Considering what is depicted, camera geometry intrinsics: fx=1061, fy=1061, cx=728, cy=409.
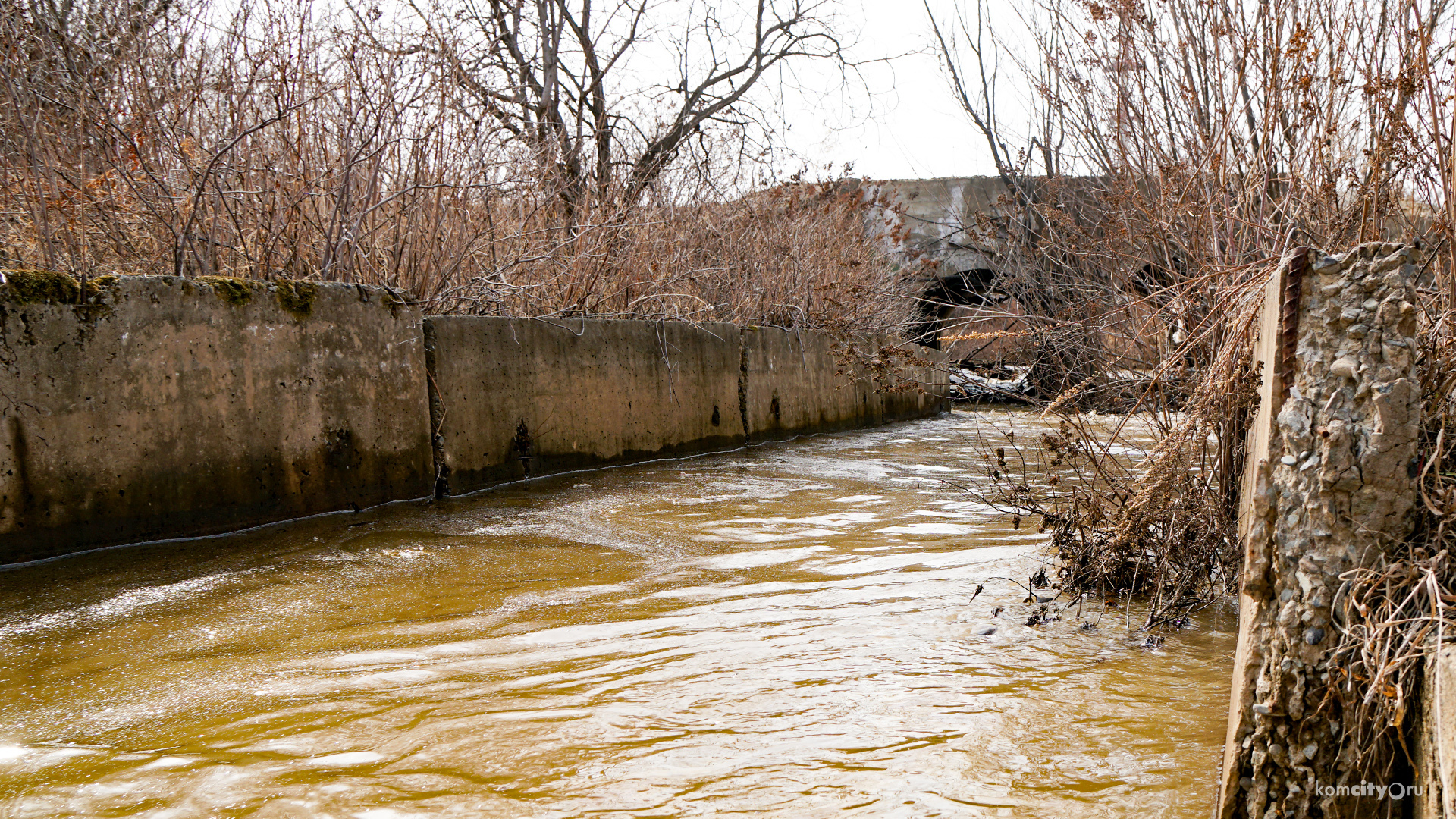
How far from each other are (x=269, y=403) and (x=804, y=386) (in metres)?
5.67

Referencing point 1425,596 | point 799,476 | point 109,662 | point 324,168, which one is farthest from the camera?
point 799,476

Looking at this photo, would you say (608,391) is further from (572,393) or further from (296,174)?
(296,174)

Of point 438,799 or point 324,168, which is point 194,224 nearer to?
point 324,168

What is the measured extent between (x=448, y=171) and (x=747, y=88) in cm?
920

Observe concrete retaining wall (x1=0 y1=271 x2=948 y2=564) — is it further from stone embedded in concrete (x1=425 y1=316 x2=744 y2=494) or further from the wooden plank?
the wooden plank

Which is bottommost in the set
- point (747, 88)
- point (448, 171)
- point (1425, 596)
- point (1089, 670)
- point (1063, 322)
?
point (1089, 670)

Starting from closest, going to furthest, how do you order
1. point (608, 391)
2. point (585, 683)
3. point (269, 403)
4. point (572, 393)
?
1. point (585, 683)
2. point (269, 403)
3. point (572, 393)
4. point (608, 391)

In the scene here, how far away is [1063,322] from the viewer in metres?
4.29

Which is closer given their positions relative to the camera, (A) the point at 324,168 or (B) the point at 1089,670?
(B) the point at 1089,670

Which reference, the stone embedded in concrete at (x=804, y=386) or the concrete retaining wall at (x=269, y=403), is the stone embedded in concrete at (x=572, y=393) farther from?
the stone embedded in concrete at (x=804, y=386)

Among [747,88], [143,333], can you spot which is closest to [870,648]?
[143,333]

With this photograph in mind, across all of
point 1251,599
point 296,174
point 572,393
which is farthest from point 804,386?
point 1251,599

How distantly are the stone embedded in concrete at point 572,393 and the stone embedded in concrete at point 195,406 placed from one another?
0.95 ft

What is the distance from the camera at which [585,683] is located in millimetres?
2768
